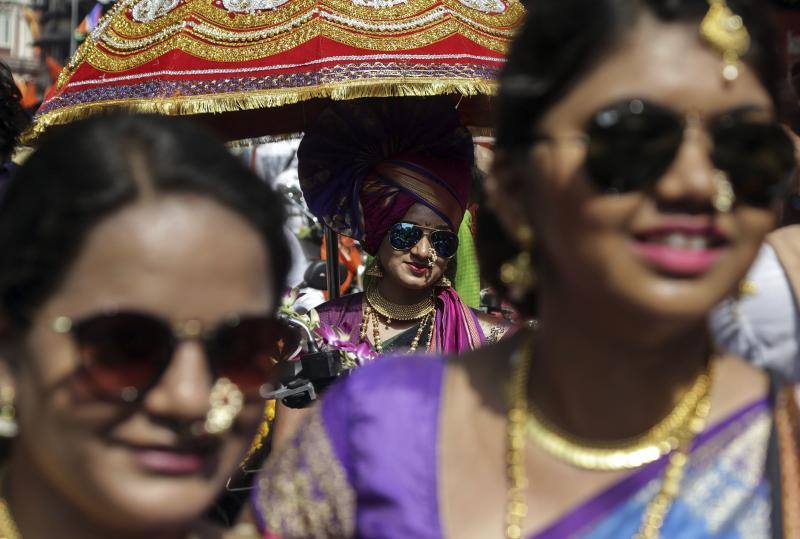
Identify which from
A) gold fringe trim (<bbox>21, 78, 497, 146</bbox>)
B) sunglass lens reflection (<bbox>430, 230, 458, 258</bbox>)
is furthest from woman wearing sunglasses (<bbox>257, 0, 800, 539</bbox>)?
sunglass lens reflection (<bbox>430, 230, 458, 258</bbox>)

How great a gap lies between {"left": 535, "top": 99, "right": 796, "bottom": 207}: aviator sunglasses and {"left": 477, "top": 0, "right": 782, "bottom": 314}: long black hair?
0.34 feet

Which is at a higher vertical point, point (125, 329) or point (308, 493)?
point (125, 329)

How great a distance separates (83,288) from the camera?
1.73 meters

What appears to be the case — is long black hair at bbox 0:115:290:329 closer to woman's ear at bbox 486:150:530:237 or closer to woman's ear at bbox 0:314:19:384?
woman's ear at bbox 0:314:19:384

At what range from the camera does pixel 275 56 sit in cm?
465

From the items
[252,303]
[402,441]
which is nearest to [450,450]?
[402,441]

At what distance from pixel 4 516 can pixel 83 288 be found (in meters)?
0.42

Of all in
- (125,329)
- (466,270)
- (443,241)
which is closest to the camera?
(125,329)

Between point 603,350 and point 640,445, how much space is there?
6.8 inches

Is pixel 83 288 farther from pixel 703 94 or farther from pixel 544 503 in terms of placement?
pixel 703 94

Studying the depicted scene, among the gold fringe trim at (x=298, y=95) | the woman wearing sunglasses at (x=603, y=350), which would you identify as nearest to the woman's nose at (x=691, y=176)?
the woman wearing sunglasses at (x=603, y=350)

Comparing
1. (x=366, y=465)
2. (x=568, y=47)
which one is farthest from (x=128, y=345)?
(x=568, y=47)

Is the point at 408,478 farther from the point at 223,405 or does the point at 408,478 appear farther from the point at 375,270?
the point at 375,270

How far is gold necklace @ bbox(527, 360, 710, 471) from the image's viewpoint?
1933mm
